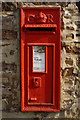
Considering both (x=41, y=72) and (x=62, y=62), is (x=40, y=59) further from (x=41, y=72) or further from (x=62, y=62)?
(x=62, y=62)

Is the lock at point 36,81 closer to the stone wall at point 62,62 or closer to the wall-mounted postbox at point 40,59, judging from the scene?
the wall-mounted postbox at point 40,59

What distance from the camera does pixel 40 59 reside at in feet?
6.86

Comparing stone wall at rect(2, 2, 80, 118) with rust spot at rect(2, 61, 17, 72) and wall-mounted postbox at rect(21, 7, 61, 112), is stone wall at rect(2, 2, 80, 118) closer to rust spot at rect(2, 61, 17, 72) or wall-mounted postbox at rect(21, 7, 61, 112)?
rust spot at rect(2, 61, 17, 72)

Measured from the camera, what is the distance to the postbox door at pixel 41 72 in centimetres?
207

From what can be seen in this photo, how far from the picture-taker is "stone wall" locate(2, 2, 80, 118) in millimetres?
2150

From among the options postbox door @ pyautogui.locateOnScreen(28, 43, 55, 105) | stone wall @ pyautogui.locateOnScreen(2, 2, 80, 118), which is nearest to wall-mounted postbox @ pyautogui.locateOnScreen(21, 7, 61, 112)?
postbox door @ pyautogui.locateOnScreen(28, 43, 55, 105)

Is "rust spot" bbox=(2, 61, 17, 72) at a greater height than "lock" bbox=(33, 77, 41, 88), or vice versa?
"rust spot" bbox=(2, 61, 17, 72)

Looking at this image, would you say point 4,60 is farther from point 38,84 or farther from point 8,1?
point 8,1

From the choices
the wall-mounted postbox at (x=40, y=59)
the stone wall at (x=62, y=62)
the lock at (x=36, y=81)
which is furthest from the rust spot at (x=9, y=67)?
the lock at (x=36, y=81)

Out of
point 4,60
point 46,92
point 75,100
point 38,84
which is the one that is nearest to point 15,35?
point 4,60

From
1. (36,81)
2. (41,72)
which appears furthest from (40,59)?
(36,81)

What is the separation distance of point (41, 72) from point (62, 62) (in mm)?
380

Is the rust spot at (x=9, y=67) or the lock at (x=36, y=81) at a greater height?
the rust spot at (x=9, y=67)

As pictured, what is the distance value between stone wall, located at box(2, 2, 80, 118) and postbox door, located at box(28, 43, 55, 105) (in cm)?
21
